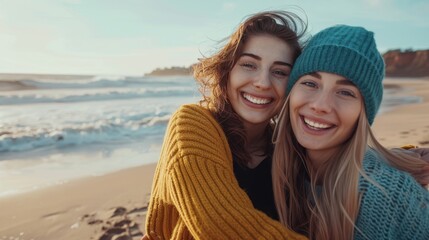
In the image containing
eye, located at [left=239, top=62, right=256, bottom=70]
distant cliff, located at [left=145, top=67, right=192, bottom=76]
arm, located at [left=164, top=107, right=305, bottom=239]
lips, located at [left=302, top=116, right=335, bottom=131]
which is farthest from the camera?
distant cliff, located at [left=145, top=67, right=192, bottom=76]

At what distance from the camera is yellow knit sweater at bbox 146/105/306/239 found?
1992 mm

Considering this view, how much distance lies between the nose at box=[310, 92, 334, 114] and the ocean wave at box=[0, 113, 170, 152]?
5.36 meters

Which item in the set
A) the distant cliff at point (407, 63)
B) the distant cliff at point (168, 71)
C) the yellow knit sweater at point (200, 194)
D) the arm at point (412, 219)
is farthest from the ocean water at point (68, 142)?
the distant cliff at point (407, 63)

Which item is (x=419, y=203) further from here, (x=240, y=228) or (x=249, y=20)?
(x=249, y=20)

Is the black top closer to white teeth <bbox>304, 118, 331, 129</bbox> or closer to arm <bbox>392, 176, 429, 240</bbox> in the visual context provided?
white teeth <bbox>304, 118, 331, 129</bbox>

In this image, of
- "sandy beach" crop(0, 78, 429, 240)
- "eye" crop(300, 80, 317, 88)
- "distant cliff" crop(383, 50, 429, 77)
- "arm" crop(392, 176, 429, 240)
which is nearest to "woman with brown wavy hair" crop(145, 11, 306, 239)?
"eye" crop(300, 80, 317, 88)

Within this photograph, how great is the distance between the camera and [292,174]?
2.72 m

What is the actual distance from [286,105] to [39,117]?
26.2 ft

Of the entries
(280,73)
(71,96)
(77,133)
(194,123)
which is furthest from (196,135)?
(71,96)

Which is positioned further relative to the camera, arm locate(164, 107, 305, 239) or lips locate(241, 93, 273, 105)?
lips locate(241, 93, 273, 105)

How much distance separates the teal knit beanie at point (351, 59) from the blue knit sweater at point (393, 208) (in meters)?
0.44

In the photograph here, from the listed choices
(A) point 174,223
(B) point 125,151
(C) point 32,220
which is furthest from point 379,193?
(B) point 125,151

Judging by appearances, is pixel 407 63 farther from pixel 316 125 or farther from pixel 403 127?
pixel 316 125

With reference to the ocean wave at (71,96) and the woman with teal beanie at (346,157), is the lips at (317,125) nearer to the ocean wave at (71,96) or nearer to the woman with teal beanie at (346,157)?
the woman with teal beanie at (346,157)
